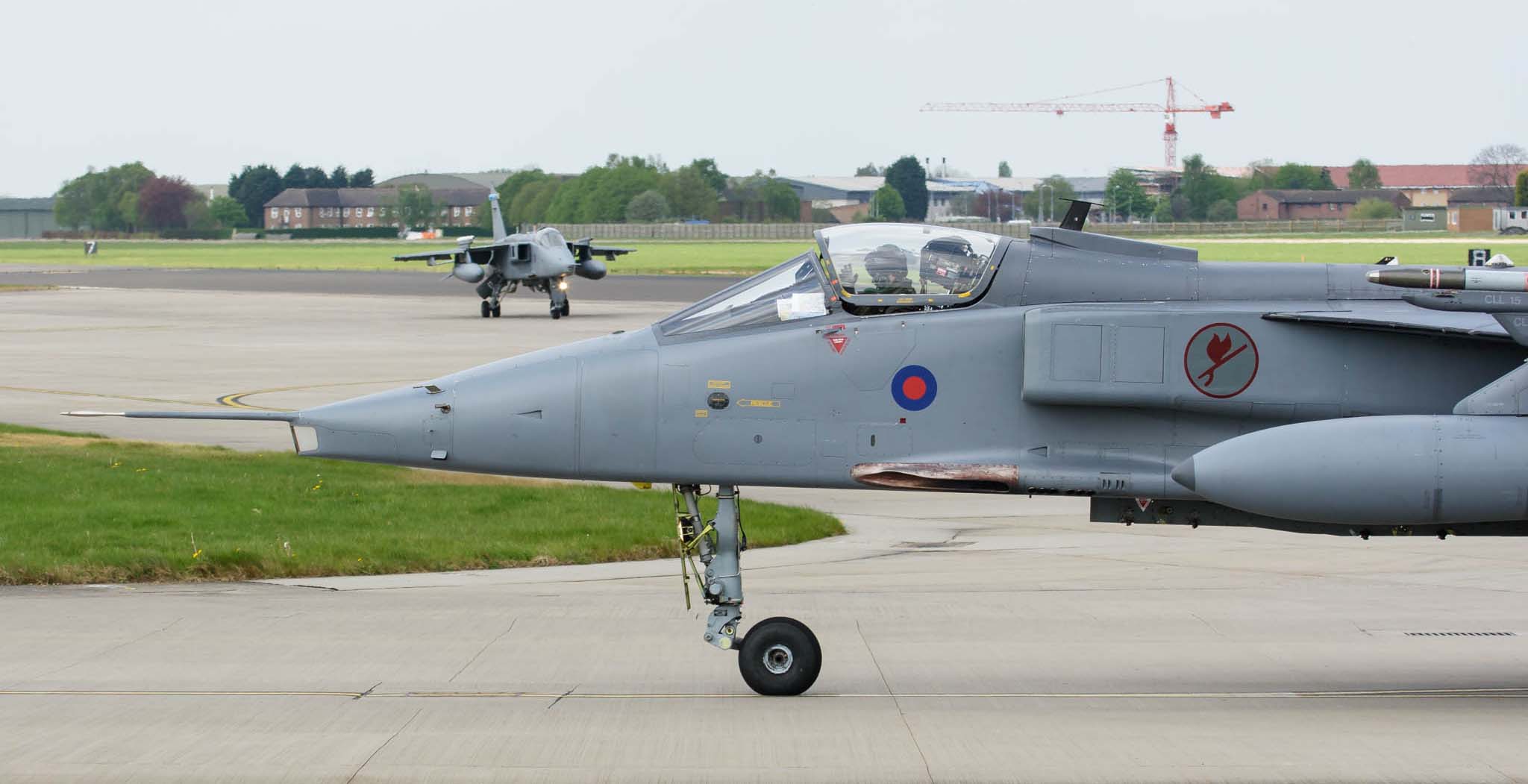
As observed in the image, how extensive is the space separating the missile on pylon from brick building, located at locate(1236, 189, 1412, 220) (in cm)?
16290

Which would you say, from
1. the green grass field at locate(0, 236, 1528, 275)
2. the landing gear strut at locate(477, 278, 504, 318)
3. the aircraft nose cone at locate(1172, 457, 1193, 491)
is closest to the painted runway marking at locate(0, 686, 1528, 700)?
the aircraft nose cone at locate(1172, 457, 1193, 491)

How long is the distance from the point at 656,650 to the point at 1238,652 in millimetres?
3644

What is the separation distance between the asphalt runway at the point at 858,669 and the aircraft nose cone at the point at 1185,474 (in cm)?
126

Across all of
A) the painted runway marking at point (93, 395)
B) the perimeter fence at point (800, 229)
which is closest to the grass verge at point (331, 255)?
Answer: the perimeter fence at point (800, 229)

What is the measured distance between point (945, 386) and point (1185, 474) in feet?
4.49

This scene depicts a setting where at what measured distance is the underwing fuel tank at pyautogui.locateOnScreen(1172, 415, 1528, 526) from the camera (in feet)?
26.6

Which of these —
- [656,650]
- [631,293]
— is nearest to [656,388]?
[656,650]

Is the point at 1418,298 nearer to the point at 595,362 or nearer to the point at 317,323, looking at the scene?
the point at 595,362

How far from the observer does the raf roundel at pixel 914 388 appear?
8.95 metres

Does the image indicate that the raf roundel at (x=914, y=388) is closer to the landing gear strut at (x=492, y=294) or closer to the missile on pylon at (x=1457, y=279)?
the missile on pylon at (x=1457, y=279)

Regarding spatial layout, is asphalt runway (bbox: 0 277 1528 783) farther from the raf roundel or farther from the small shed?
the small shed

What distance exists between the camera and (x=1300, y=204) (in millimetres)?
166375

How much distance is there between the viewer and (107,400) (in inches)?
1123

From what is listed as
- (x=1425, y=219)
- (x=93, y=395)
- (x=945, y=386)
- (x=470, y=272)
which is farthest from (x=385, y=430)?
(x=1425, y=219)
